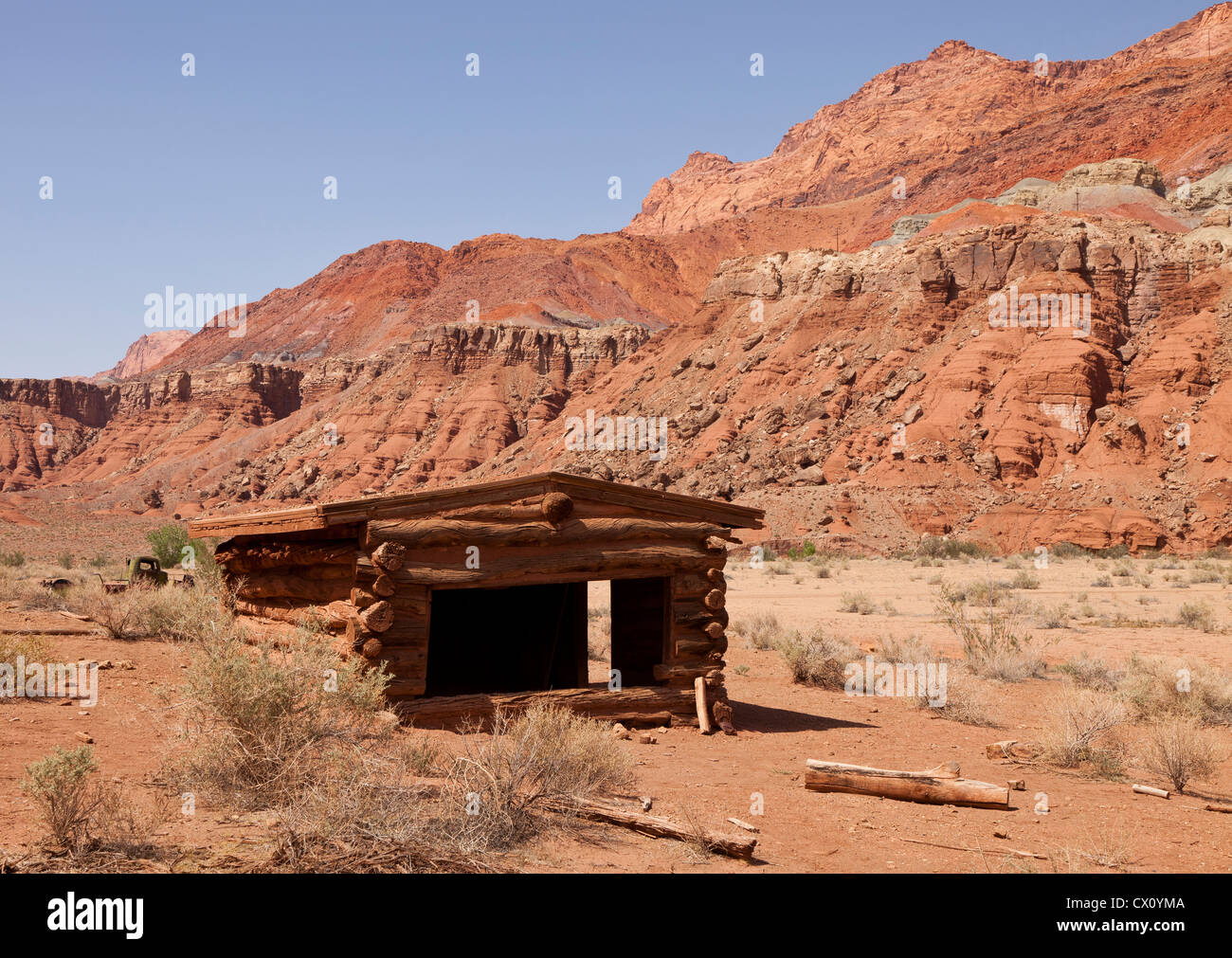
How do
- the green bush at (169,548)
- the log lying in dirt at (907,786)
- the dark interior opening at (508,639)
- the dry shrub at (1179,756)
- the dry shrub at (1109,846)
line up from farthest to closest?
the green bush at (169,548) → the dark interior opening at (508,639) → the dry shrub at (1179,756) → the log lying in dirt at (907,786) → the dry shrub at (1109,846)

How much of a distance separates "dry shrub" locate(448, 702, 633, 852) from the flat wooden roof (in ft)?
7.07

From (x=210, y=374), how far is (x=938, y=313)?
76.4 meters

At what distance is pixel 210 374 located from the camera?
98.3 metres

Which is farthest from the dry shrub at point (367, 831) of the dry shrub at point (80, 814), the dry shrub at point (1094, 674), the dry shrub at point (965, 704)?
the dry shrub at point (1094, 674)

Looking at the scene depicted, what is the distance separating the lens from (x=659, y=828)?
231 inches

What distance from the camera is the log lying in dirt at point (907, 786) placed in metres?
7.34

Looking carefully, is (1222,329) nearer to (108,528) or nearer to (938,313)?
(938,313)

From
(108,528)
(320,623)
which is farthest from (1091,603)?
(108,528)

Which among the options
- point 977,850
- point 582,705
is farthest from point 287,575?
point 977,850

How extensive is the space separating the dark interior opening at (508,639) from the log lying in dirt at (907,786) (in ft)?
15.8

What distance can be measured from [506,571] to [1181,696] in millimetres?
8251

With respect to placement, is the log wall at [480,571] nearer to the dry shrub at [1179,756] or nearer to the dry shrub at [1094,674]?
the dry shrub at [1179,756]

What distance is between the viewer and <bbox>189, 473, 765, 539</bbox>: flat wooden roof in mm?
8352

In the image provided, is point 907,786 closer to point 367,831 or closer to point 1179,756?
point 1179,756
